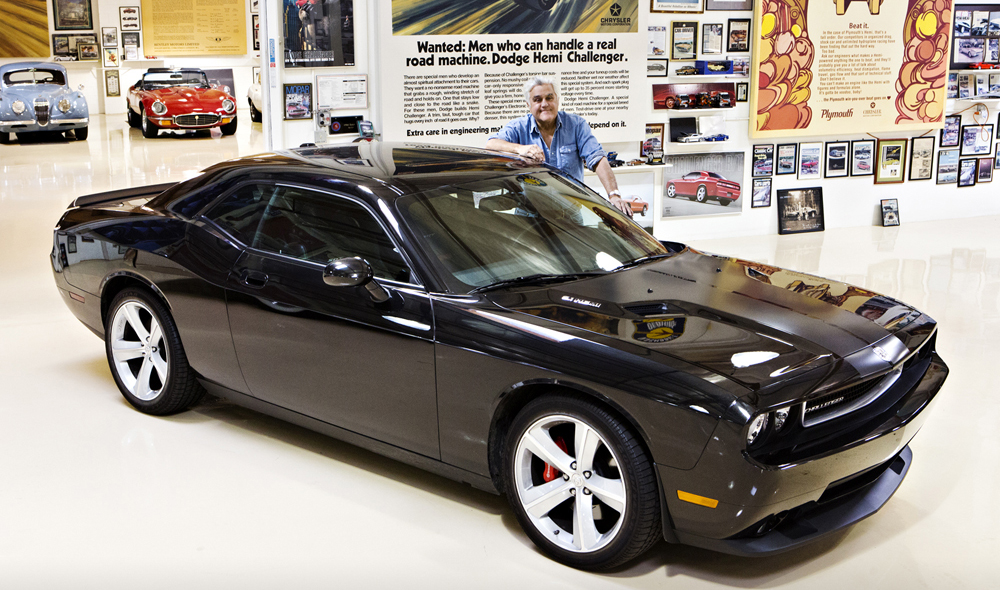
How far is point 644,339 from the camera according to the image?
8.89ft

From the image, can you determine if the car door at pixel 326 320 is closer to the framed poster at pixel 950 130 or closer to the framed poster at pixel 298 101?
the framed poster at pixel 298 101

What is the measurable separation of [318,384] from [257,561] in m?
0.67

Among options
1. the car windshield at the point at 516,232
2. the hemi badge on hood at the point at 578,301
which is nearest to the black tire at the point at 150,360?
the car windshield at the point at 516,232

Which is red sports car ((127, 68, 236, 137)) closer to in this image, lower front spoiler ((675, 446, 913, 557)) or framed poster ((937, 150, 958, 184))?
framed poster ((937, 150, 958, 184))

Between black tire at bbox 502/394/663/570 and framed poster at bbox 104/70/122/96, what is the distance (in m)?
20.6

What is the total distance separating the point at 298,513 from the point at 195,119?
1420 cm

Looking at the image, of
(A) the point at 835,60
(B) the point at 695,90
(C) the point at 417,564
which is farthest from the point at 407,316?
(A) the point at 835,60

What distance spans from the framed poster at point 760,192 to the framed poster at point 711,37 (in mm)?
1240

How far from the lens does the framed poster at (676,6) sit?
779 cm

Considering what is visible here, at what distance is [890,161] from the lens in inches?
354

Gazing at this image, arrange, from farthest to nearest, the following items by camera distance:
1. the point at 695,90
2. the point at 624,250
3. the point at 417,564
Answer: the point at 695,90
the point at 624,250
the point at 417,564

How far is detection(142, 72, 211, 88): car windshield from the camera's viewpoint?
1644 cm

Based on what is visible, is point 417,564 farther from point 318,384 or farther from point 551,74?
point 551,74

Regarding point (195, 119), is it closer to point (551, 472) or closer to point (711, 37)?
point (711, 37)
